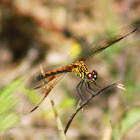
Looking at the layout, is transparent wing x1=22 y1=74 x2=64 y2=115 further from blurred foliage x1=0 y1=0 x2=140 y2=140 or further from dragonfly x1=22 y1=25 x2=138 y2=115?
blurred foliage x1=0 y1=0 x2=140 y2=140

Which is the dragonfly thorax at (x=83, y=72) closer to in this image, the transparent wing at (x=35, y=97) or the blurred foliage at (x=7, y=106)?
the transparent wing at (x=35, y=97)

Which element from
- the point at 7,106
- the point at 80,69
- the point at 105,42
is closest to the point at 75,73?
the point at 80,69

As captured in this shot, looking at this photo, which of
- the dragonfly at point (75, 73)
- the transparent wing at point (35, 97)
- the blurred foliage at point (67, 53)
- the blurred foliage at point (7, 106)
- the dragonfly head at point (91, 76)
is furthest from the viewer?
the blurred foliage at point (67, 53)

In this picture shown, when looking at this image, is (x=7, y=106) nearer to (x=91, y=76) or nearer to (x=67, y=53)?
(x=91, y=76)

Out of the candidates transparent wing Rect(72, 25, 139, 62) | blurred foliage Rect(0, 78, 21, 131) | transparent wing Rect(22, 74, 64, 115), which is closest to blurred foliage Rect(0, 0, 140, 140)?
transparent wing Rect(72, 25, 139, 62)

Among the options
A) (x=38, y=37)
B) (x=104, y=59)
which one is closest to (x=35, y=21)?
(x=38, y=37)

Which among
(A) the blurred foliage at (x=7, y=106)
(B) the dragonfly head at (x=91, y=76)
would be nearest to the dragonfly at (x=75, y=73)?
(B) the dragonfly head at (x=91, y=76)

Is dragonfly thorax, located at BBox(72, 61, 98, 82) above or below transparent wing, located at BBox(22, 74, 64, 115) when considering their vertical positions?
below

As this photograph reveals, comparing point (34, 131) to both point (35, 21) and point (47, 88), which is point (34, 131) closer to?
point (47, 88)
